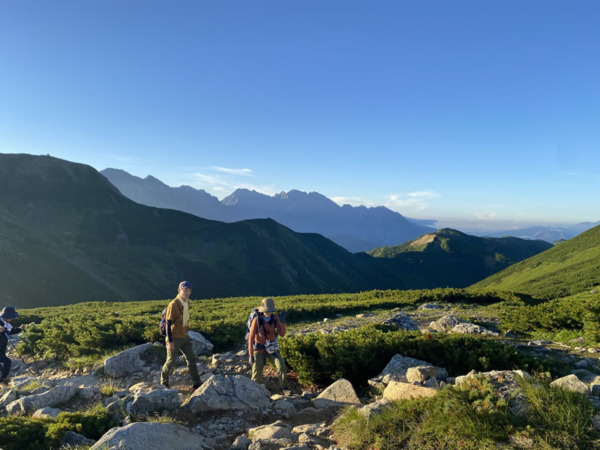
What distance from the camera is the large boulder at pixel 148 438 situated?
5.63m

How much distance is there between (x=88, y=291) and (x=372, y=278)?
465 feet

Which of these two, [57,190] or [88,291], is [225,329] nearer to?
[88,291]

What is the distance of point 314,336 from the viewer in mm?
11516

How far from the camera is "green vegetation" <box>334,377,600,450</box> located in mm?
4910

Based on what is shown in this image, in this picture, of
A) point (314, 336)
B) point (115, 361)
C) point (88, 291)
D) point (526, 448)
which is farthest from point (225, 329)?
point (88, 291)

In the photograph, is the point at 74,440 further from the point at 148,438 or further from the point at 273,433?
the point at 273,433

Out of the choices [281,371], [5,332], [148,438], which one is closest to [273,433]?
[148,438]

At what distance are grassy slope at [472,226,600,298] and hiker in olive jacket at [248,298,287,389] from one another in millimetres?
76042

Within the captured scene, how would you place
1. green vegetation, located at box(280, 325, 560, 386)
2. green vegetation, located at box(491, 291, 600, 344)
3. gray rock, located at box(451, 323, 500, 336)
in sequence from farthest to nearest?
gray rock, located at box(451, 323, 500, 336) < green vegetation, located at box(491, 291, 600, 344) < green vegetation, located at box(280, 325, 560, 386)

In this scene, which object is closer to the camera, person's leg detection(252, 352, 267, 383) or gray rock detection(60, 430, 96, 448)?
gray rock detection(60, 430, 96, 448)

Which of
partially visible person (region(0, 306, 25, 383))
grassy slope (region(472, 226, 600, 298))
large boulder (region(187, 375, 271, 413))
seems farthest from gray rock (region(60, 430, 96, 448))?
grassy slope (region(472, 226, 600, 298))

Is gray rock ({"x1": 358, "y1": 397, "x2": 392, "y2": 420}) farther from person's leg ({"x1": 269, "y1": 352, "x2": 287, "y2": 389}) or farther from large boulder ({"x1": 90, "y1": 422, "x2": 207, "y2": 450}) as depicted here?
person's leg ({"x1": 269, "y1": 352, "x2": 287, "y2": 389})

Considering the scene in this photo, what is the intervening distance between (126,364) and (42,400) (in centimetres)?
374

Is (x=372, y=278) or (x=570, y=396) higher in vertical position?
(x=570, y=396)
